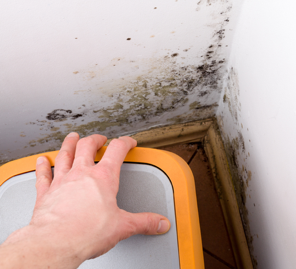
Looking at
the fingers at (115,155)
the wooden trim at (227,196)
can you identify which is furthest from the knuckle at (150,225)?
the wooden trim at (227,196)

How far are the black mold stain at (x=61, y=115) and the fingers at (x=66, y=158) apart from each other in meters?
0.22

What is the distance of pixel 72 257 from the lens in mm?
374

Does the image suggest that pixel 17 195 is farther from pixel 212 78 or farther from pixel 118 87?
pixel 212 78

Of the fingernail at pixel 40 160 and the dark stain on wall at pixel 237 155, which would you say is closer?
the fingernail at pixel 40 160

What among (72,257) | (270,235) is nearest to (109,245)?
(72,257)

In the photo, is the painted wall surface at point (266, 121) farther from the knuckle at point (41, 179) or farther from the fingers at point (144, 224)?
the knuckle at point (41, 179)

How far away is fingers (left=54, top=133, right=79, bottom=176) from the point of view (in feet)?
1.76

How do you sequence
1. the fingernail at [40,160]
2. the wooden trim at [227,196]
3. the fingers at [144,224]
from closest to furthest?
1. the fingers at [144,224]
2. the fingernail at [40,160]
3. the wooden trim at [227,196]

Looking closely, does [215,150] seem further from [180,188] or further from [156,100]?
[180,188]

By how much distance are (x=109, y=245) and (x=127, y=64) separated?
474 mm

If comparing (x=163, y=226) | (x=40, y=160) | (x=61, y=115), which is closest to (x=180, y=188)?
(x=163, y=226)

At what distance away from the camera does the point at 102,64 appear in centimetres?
65

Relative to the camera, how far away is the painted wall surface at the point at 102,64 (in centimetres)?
51

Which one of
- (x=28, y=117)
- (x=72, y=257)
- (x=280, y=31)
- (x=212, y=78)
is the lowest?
(x=72, y=257)
